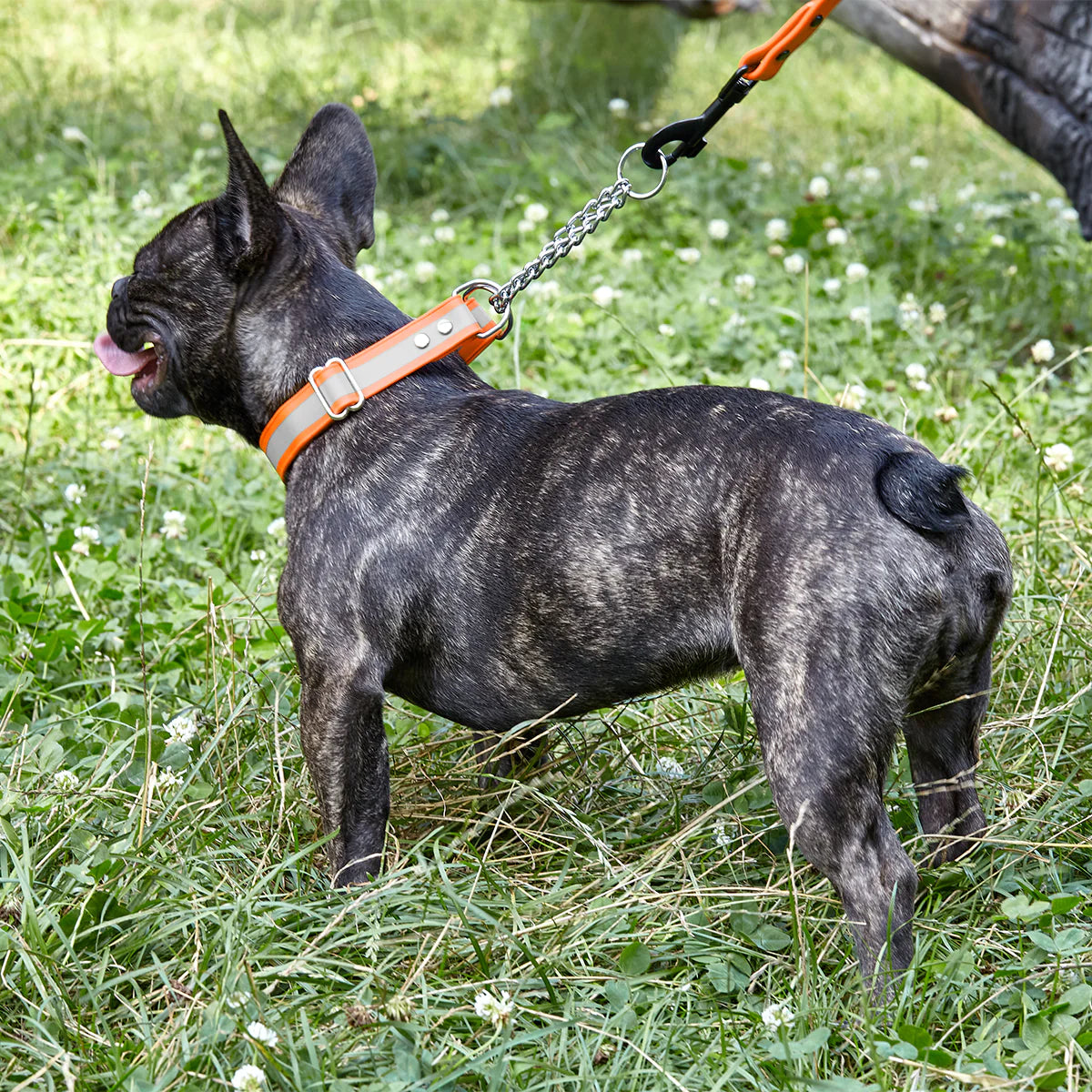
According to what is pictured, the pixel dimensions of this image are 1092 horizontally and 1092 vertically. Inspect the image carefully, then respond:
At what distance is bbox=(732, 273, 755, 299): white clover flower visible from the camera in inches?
210

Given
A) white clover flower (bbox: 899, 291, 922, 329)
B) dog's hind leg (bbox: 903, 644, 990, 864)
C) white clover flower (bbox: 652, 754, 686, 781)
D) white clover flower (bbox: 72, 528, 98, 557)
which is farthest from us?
white clover flower (bbox: 899, 291, 922, 329)

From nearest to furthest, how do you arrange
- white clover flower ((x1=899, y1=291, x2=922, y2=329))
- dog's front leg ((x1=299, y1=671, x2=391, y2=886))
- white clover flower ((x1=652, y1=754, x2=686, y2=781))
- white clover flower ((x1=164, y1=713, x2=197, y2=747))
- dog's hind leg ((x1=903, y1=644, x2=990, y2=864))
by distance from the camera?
dog's hind leg ((x1=903, y1=644, x2=990, y2=864)) → dog's front leg ((x1=299, y1=671, x2=391, y2=886)) → white clover flower ((x1=164, y1=713, x2=197, y2=747)) → white clover flower ((x1=652, y1=754, x2=686, y2=781)) → white clover flower ((x1=899, y1=291, x2=922, y2=329))

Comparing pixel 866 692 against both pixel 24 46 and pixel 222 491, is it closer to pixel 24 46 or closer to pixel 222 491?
pixel 222 491

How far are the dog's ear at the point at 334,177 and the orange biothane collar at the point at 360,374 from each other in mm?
438

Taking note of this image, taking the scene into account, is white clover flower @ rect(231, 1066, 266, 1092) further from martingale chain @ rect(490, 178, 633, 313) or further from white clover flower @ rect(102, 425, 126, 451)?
white clover flower @ rect(102, 425, 126, 451)

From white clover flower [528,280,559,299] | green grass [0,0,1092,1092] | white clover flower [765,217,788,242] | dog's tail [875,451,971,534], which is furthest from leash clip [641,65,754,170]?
white clover flower [765,217,788,242]

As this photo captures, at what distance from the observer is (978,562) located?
7.49 feet

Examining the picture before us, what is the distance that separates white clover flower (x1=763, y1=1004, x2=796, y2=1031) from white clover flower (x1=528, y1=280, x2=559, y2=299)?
3645 mm

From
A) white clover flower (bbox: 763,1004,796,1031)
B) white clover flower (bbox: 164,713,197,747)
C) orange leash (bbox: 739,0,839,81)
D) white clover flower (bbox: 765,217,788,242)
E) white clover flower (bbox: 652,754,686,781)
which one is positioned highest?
orange leash (bbox: 739,0,839,81)

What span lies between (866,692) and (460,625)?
853 millimetres

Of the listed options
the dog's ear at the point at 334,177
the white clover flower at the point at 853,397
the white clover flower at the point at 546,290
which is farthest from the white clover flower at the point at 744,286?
the dog's ear at the point at 334,177

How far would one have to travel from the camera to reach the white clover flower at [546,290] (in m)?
5.37

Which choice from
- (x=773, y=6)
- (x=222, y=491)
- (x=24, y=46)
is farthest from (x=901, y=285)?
(x=773, y=6)

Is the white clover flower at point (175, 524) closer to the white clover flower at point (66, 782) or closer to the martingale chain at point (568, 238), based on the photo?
the white clover flower at point (66, 782)
